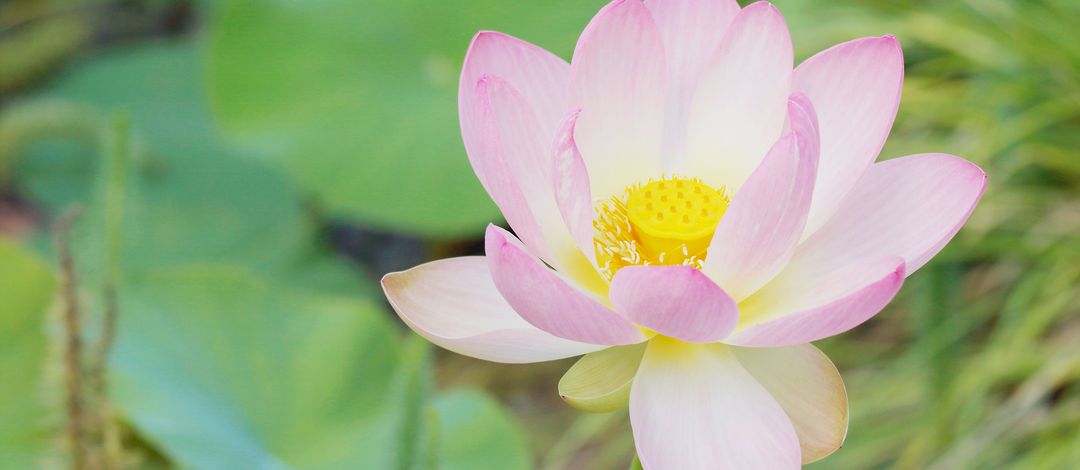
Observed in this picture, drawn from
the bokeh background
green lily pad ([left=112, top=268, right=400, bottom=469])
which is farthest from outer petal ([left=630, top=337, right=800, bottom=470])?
green lily pad ([left=112, top=268, right=400, bottom=469])

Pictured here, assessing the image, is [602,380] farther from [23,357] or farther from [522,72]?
[23,357]

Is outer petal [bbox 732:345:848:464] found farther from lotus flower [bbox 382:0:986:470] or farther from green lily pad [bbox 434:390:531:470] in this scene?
green lily pad [bbox 434:390:531:470]

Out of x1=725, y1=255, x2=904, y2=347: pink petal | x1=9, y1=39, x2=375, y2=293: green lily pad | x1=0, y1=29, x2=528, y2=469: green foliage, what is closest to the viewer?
x1=725, y1=255, x2=904, y2=347: pink petal

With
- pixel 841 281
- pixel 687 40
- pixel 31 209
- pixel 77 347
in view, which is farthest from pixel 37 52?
pixel 841 281

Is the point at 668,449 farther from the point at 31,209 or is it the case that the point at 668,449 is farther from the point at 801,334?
the point at 31,209

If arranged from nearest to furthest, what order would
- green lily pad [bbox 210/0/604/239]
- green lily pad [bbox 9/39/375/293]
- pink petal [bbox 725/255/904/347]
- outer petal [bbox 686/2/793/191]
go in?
pink petal [bbox 725/255/904/347], outer petal [bbox 686/2/793/191], green lily pad [bbox 210/0/604/239], green lily pad [bbox 9/39/375/293]

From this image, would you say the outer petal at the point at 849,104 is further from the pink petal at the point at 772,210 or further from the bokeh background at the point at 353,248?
the bokeh background at the point at 353,248

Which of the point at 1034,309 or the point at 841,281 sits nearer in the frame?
the point at 841,281
